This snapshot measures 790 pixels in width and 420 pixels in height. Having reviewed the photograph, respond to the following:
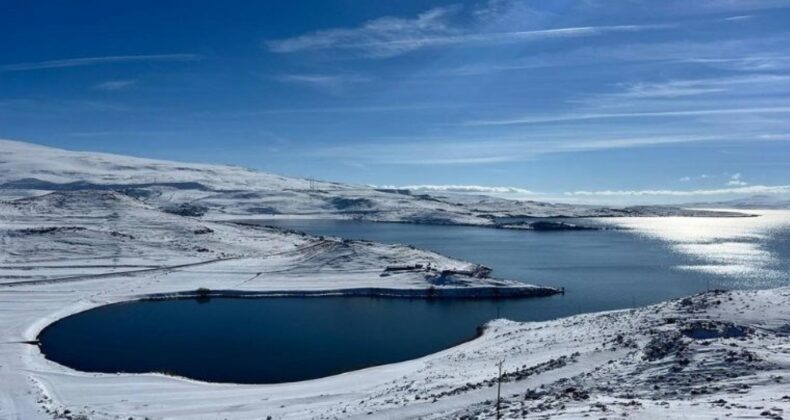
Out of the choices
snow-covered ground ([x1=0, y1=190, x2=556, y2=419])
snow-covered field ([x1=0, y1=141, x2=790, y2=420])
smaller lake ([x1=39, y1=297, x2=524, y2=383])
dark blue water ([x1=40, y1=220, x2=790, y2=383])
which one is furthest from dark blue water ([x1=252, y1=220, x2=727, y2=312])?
smaller lake ([x1=39, y1=297, x2=524, y2=383])

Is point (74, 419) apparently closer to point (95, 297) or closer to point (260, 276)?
point (95, 297)

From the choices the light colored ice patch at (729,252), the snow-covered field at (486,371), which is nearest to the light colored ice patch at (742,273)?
the light colored ice patch at (729,252)

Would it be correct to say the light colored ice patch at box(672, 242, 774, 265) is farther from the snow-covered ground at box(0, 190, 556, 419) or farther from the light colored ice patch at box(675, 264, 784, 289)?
the snow-covered ground at box(0, 190, 556, 419)

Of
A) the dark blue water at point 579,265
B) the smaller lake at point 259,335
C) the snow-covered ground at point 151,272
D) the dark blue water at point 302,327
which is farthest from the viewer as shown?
the dark blue water at point 579,265

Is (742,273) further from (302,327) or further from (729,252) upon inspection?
(302,327)

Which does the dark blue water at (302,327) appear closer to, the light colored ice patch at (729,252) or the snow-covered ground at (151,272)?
the snow-covered ground at (151,272)

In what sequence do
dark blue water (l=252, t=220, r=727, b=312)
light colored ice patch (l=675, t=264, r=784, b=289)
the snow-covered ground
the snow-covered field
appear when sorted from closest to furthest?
the snow-covered field → the snow-covered ground → dark blue water (l=252, t=220, r=727, b=312) → light colored ice patch (l=675, t=264, r=784, b=289)

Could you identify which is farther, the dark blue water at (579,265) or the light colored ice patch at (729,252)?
the light colored ice patch at (729,252)
